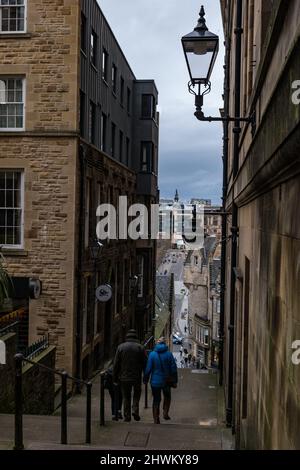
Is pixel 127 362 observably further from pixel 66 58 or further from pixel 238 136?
pixel 66 58

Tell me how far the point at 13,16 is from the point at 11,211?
19.8ft

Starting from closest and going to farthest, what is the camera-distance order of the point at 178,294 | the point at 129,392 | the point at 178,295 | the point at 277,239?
the point at 277,239 → the point at 129,392 → the point at 178,295 → the point at 178,294

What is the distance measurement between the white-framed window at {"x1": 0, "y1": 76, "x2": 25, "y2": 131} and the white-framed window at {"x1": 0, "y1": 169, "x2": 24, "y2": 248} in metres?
1.44

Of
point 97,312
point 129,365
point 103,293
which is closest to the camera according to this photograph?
point 129,365

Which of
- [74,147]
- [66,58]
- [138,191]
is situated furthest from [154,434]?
[138,191]

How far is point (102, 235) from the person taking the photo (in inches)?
842

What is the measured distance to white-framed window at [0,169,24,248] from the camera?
1698 cm

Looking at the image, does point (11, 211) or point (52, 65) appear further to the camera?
point (11, 211)

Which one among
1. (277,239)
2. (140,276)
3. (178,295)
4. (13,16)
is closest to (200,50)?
(277,239)

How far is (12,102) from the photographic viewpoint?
16.9m

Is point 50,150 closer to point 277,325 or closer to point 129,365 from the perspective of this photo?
point 129,365

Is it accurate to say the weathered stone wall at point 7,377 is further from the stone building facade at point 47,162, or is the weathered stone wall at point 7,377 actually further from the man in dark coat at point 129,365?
the stone building facade at point 47,162

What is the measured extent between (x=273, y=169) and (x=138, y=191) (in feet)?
84.7

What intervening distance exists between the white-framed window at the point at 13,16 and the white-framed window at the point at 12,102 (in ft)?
5.07
